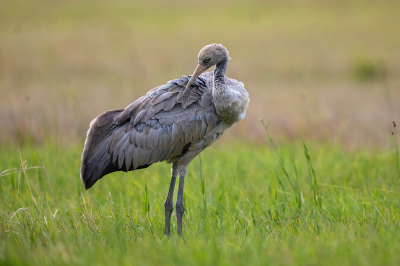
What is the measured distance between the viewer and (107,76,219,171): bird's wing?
4293 millimetres

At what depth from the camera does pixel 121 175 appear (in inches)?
249

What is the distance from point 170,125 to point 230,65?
11907mm

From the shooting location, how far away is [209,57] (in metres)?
4.22

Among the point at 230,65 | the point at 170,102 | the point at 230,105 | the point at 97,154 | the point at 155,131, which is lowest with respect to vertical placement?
the point at 97,154

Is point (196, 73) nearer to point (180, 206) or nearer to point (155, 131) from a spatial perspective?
point (155, 131)

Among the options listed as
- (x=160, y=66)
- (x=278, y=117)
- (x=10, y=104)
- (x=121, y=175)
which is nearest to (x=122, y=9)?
(x=160, y=66)

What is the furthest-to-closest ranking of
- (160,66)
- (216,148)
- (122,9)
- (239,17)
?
1. (122,9)
2. (239,17)
3. (160,66)
4. (216,148)

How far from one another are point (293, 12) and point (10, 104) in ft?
58.5

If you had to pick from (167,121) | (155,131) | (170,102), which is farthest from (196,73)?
(155,131)

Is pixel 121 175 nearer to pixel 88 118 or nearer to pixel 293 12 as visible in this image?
pixel 88 118

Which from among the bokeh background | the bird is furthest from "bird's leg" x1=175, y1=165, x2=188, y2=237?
the bokeh background

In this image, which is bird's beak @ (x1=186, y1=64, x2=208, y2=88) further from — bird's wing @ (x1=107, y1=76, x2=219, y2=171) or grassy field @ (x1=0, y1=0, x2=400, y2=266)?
grassy field @ (x1=0, y1=0, x2=400, y2=266)

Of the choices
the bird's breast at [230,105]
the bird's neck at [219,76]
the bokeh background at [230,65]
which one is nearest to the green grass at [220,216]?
the bird's breast at [230,105]

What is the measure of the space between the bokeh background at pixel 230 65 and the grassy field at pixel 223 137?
0.07m
